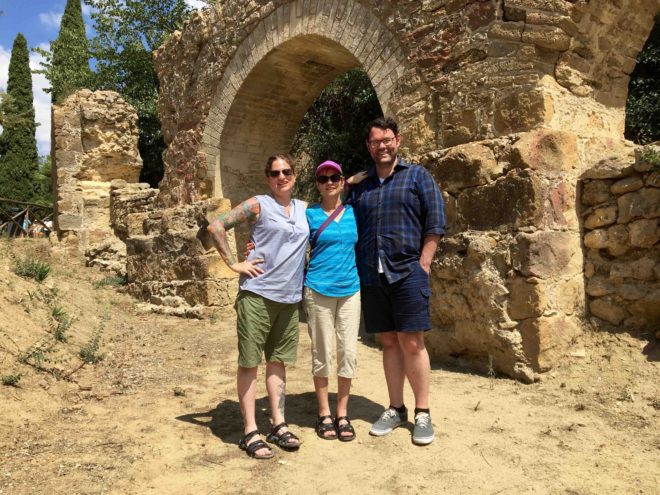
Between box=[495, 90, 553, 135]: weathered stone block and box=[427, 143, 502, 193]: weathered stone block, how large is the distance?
0.78ft

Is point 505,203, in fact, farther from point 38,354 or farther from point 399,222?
point 38,354

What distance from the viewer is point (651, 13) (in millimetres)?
4180

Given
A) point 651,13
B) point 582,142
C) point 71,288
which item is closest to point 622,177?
point 582,142

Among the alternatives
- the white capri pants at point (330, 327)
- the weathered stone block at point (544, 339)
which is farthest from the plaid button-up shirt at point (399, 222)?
the weathered stone block at point (544, 339)

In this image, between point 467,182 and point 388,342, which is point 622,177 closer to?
point 467,182

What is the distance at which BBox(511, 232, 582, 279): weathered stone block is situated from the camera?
12.2 ft

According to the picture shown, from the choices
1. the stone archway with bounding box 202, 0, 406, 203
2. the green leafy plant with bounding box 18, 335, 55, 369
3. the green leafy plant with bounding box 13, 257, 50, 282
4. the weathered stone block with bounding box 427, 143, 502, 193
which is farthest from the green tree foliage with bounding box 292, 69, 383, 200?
the green leafy plant with bounding box 18, 335, 55, 369

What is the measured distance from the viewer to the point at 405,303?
2.88m

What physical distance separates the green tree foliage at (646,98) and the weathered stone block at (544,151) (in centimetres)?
445

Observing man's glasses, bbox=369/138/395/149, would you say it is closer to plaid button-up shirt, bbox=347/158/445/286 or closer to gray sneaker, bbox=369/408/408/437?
plaid button-up shirt, bbox=347/158/445/286

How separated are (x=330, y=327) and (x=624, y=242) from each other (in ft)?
7.68

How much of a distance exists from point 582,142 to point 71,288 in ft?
19.7

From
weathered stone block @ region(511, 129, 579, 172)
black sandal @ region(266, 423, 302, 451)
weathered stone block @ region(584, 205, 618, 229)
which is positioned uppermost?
weathered stone block @ region(511, 129, 579, 172)

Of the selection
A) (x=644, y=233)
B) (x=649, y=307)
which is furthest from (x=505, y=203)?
(x=649, y=307)
